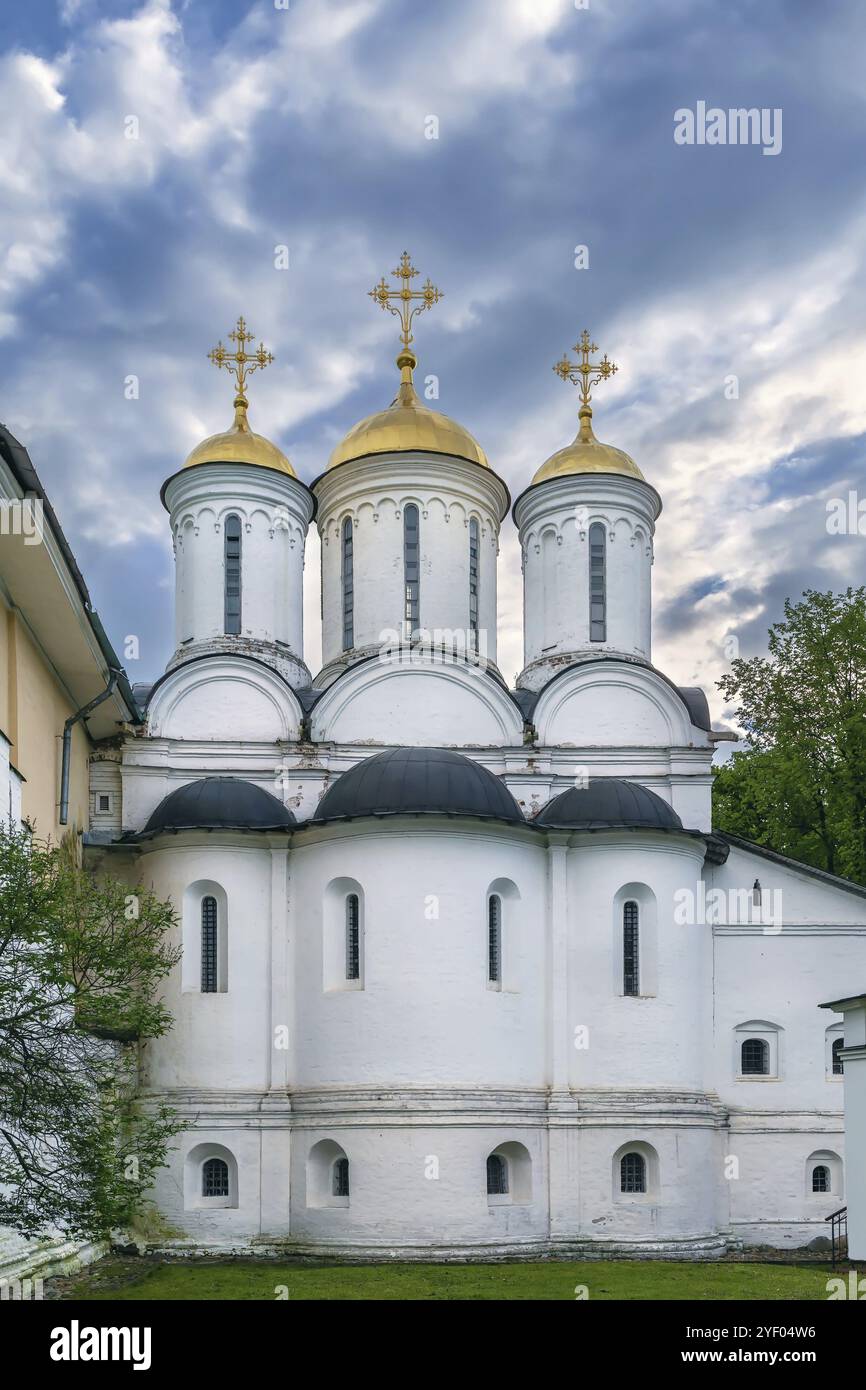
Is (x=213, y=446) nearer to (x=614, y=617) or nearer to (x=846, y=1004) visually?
(x=614, y=617)

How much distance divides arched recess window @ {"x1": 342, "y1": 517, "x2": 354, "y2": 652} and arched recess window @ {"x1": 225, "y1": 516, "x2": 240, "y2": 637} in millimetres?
1931

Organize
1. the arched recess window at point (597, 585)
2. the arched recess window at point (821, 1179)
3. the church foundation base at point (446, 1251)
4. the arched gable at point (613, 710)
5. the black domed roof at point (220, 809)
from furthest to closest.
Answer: the arched recess window at point (597, 585) → the arched gable at point (613, 710) → the arched recess window at point (821, 1179) → the black domed roof at point (220, 809) → the church foundation base at point (446, 1251)

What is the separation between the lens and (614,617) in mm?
25750

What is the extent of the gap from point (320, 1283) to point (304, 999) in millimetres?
4909

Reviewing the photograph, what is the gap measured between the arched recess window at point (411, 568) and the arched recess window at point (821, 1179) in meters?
10.6

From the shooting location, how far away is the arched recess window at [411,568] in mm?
25406

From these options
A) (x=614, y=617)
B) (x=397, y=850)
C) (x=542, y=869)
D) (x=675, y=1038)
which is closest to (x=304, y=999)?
(x=397, y=850)

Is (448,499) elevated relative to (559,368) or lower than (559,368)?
lower

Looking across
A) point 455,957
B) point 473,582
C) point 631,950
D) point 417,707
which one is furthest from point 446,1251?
point 473,582

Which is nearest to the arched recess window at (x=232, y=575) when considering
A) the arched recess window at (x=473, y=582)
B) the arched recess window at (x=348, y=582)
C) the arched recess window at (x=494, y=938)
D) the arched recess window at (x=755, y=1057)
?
the arched recess window at (x=348, y=582)

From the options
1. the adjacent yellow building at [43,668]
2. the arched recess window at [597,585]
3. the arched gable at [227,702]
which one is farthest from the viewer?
the arched recess window at [597,585]

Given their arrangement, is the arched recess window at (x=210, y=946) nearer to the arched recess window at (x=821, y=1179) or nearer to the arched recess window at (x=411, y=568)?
the arched recess window at (x=411, y=568)

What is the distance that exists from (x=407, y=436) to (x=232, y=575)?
13.0ft

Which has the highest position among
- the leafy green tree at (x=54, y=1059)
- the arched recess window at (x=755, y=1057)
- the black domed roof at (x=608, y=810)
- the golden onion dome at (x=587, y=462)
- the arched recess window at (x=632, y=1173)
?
the golden onion dome at (x=587, y=462)
